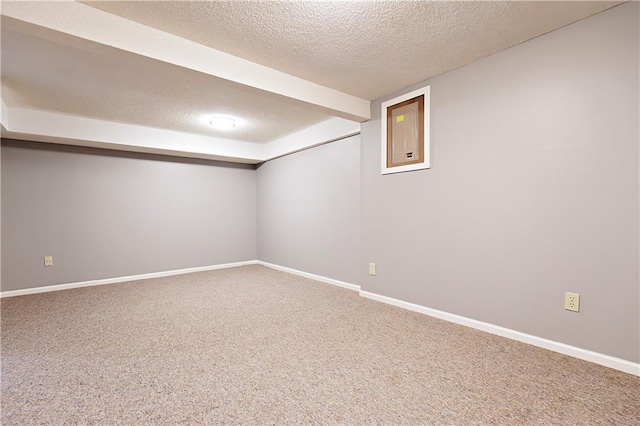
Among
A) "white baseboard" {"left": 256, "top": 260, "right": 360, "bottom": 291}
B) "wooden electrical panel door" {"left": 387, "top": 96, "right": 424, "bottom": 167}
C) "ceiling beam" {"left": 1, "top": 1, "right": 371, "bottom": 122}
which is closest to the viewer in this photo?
"ceiling beam" {"left": 1, "top": 1, "right": 371, "bottom": 122}

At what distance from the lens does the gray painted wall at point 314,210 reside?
383 cm

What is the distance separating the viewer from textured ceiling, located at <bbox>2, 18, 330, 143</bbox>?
86.3 inches

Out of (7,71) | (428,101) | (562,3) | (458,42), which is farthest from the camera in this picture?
(428,101)

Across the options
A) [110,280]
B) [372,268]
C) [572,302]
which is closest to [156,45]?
[372,268]

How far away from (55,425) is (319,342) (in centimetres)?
149

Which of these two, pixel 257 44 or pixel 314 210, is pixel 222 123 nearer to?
pixel 314 210

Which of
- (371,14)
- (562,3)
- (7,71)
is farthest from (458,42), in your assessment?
(7,71)

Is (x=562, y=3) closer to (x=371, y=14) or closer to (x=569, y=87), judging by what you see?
(x=569, y=87)

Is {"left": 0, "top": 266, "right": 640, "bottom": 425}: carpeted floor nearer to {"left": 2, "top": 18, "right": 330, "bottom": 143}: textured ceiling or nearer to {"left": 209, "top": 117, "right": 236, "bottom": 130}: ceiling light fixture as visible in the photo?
{"left": 2, "top": 18, "right": 330, "bottom": 143}: textured ceiling

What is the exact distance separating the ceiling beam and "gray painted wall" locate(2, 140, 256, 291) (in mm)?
2917

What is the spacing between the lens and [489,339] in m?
2.25

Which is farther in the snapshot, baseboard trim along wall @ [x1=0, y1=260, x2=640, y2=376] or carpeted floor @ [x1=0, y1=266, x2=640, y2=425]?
baseboard trim along wall @ [x1=0, y1=260, x2=640, y2=376]

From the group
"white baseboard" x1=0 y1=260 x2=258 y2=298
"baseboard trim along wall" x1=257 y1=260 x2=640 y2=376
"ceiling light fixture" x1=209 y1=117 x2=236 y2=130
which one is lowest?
"white baseboard" x1=0 y1=260 x2=258 y2=298

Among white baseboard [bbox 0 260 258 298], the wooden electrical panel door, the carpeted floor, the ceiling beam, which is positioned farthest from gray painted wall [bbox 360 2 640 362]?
white baseboard [bbox 0 260 258 298]
